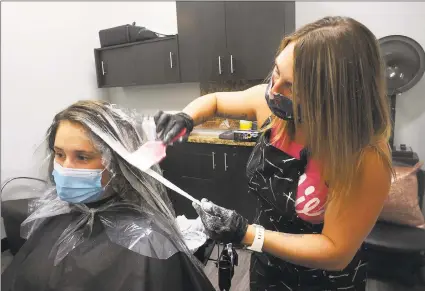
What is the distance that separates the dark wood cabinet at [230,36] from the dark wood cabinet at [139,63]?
144 millimetres

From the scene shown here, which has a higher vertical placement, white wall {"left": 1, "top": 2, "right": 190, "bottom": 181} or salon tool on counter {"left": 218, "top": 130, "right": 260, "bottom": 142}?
white wall {"left": 1, "top": 2, "right": 190, "bottom": 181}

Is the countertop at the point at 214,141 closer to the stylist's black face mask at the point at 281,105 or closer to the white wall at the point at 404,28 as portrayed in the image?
the white wall at the point at 404,28

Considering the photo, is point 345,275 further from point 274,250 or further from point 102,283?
point 102,283

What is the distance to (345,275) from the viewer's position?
95 centimetres

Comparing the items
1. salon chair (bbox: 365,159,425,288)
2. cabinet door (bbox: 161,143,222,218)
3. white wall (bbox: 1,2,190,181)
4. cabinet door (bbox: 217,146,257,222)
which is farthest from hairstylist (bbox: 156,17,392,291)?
white wall (bbox: 1,2,190,181)

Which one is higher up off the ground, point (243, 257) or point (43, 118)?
point (43, 118)

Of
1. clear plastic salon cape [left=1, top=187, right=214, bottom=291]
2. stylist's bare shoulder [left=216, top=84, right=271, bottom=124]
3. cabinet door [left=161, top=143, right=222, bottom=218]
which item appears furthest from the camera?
cabinet door [left=161, top=143, right=222, bottom=218]

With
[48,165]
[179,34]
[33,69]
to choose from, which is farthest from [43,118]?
[48,165]

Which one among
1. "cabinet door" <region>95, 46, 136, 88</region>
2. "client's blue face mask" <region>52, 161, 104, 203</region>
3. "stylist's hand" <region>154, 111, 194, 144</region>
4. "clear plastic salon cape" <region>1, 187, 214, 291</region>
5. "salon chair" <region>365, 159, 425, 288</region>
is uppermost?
"cabinet door" <region>95, 46, 136, 88</region>

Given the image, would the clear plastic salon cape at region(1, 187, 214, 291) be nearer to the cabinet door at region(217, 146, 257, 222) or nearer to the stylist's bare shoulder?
the stylist's bare shoulder

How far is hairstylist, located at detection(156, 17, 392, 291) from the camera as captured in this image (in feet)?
2.29

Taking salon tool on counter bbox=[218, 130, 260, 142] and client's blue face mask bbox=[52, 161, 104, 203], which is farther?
salon tool on counter bbox=[218, 130, 260, 142]

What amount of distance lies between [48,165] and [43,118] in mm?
2038

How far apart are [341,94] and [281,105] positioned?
17 centimetres
